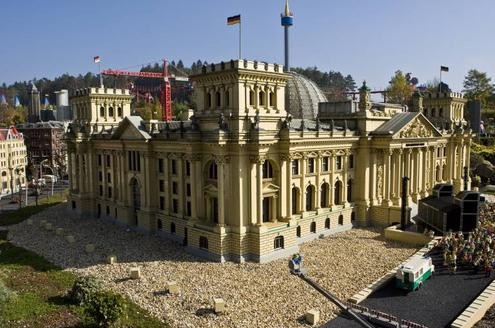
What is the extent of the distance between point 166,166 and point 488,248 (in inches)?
1344

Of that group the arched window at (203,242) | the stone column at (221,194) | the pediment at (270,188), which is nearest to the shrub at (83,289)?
the arched window at (203,242)

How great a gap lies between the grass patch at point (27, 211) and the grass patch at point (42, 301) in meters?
22.6

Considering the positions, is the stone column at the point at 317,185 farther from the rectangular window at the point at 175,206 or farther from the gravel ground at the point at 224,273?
the rectangular window at the point at 175,206

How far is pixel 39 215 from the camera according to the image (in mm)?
66500

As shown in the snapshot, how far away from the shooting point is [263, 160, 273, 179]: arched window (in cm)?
4350

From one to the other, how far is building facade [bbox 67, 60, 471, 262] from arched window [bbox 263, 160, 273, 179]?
0.39 feet

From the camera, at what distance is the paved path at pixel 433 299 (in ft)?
94.7

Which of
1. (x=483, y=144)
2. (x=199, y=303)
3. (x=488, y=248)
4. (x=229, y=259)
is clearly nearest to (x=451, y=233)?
(x=488, y=248)

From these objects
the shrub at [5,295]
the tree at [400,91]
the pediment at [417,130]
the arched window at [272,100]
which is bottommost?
the shrub at [5,295]

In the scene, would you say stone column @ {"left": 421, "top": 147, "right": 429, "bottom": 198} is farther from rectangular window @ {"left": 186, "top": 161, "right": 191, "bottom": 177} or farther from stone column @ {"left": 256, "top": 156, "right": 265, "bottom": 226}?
rectangular window @ {"left": 186, "top": 161, "right": 191, "bottom": 177}

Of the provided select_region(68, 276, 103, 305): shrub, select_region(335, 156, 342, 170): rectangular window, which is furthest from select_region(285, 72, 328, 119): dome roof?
select_region(68, 276, 103, 305): shrub

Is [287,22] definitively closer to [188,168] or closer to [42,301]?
[188,168]

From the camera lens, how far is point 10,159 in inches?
3994

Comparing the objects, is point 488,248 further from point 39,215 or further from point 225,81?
point 39,215
